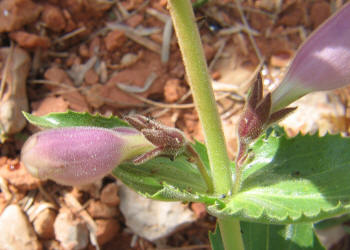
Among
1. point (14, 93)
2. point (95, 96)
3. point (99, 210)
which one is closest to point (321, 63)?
point (99, 210)

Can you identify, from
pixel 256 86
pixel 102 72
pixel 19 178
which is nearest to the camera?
pixel 256 86

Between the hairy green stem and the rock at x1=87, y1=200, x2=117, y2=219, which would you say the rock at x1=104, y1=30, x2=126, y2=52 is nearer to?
the rock at x1=87, y1=200, x2=117, y2=219

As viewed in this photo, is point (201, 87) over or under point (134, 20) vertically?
over

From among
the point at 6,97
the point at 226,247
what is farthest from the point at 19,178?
the point at 226,247

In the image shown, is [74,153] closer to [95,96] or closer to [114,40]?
[95,96]

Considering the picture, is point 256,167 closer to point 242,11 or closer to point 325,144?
point 325,144

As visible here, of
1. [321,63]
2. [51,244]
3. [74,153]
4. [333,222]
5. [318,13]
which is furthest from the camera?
[318,13]
